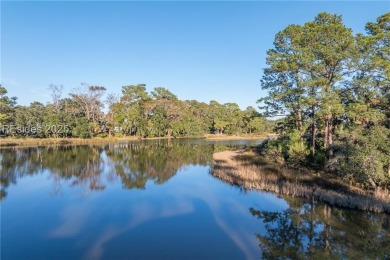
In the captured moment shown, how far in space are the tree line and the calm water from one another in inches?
1811

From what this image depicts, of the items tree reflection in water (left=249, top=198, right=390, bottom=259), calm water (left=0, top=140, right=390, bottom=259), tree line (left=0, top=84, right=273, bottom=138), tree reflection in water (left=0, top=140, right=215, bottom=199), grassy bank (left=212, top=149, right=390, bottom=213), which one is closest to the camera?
tree reflection in water (left=249, top=198, right=390, bottom=259)

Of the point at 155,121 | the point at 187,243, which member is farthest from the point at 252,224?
the point at 155,121

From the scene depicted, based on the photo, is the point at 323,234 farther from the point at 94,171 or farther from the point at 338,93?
the point at 94,171

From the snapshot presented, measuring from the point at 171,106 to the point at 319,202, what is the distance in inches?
2833

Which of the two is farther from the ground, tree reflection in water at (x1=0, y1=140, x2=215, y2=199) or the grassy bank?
the grassy bank

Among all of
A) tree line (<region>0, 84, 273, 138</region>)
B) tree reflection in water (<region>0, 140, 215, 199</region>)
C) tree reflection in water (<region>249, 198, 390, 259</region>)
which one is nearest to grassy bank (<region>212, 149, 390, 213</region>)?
tree reflection in water (<region>249, 198, 390, 259</region>)

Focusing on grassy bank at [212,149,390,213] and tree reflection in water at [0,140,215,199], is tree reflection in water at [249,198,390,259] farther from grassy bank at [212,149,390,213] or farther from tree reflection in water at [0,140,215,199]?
tree reflection in water at [0,140,215,199]

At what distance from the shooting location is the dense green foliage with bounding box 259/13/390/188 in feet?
53.1

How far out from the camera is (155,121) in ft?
265

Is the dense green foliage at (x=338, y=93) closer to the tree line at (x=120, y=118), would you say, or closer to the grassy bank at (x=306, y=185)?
the grassy bank at (x=306, y=185)

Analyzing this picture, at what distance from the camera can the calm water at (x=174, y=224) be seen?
10484mm

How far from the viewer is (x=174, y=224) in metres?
13.5

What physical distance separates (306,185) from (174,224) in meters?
10.1

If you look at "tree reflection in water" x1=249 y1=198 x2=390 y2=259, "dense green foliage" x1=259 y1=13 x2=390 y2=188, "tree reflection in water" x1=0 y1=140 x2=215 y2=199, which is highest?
"dense green foliage" x1=259 y1=13 x2=390 y2=188
